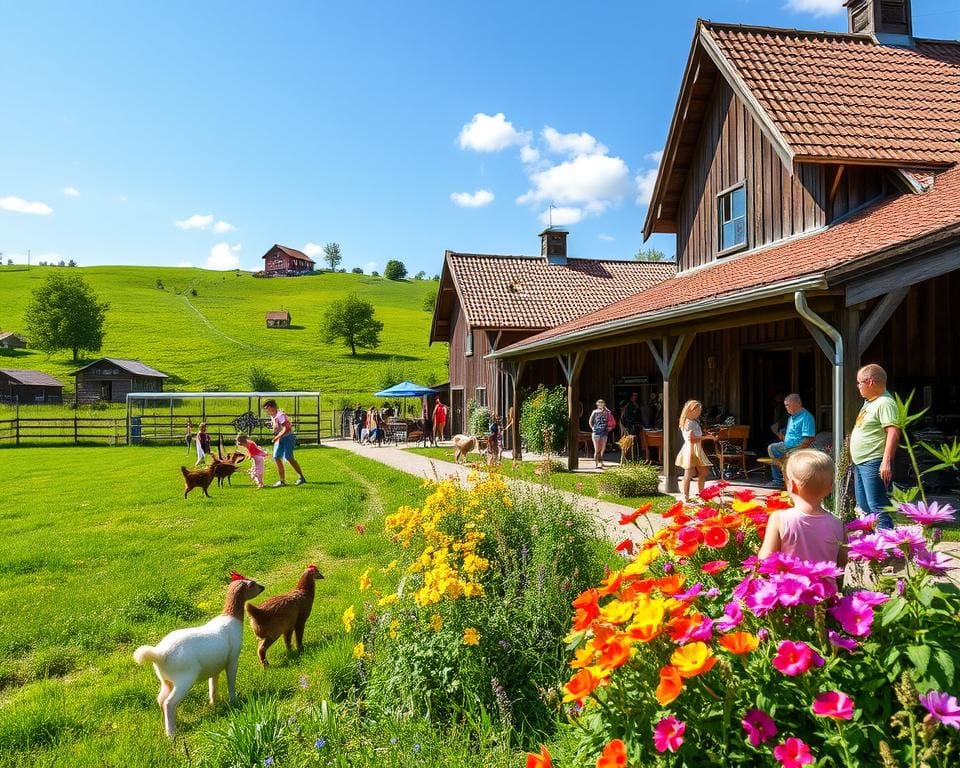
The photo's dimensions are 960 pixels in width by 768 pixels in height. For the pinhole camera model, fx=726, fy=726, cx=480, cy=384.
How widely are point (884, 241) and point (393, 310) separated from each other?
89907 millimetres

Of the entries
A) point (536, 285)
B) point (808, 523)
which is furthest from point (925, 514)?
point (536, 285)

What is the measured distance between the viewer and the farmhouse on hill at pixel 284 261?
438 feet

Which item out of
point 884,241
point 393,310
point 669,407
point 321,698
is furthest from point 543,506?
point 393,310

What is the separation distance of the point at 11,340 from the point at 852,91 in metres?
81.3

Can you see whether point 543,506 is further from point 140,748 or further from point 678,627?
point 678,627

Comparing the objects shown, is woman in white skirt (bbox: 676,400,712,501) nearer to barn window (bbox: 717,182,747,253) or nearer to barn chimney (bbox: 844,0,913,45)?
barn window (bbox: 717,182,747,253)

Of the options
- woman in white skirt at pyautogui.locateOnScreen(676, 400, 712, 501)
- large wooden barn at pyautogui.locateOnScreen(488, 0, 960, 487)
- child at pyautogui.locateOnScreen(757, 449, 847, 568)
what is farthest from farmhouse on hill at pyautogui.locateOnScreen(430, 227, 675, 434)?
child at pyautogui.locateOnScreen(757, 449, 847, 568)

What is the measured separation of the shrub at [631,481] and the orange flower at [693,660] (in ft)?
30.5

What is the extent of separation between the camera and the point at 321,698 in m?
3.98

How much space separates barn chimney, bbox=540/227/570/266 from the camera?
28344mm

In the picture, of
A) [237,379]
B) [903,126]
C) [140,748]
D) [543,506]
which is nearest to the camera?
[140,748]

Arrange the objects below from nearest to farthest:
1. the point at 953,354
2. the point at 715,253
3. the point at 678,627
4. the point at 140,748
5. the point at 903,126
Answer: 1. the point at 678,627
2. the point at 140,748
3. the point at 953,354
4. the point at 903,126
5. the point at 715,253

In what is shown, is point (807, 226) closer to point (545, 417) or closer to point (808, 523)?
point (545, 417)

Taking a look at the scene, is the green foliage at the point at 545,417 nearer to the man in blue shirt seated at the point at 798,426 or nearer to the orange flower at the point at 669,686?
the man in blue shirt seated at the point at 798,426
